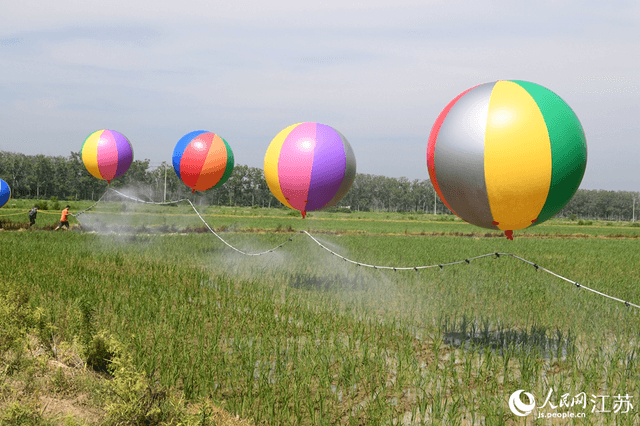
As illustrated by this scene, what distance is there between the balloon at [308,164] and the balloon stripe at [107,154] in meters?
7.37

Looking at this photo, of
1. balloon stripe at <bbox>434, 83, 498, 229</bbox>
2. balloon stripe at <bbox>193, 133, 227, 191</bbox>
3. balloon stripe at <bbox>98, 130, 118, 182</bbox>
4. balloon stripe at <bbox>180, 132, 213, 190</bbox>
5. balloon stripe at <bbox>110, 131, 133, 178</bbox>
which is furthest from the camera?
balloon stripe at <bbox>110, 131, 133, 178</bbox>

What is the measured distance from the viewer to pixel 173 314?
6887 mm

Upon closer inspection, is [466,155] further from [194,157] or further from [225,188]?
[225,188]

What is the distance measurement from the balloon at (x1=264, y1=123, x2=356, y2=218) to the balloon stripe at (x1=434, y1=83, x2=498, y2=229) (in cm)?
275

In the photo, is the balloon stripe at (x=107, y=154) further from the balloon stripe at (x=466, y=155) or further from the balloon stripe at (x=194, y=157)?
the balloon stripe at (x=466, y=155)

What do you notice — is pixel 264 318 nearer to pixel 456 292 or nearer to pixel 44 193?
pixel 456 292

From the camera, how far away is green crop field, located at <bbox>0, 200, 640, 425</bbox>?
438 centimetres

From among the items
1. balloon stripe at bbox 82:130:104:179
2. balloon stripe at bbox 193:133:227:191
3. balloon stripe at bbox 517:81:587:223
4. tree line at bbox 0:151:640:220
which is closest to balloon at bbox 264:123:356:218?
balloon stripe at bbox 193:133:227:191

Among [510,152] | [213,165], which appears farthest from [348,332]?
[213,165]

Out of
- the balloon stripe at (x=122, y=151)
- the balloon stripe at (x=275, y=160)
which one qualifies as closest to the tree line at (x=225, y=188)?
the balloon stripe at (x=122, y=151)

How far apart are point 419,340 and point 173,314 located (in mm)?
3747

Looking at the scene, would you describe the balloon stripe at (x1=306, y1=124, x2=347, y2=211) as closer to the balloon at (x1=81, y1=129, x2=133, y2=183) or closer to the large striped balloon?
the large striped balloon

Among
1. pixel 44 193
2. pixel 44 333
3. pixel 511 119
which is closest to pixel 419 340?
pixel 511 119

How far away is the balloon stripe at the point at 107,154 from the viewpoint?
510 inches
